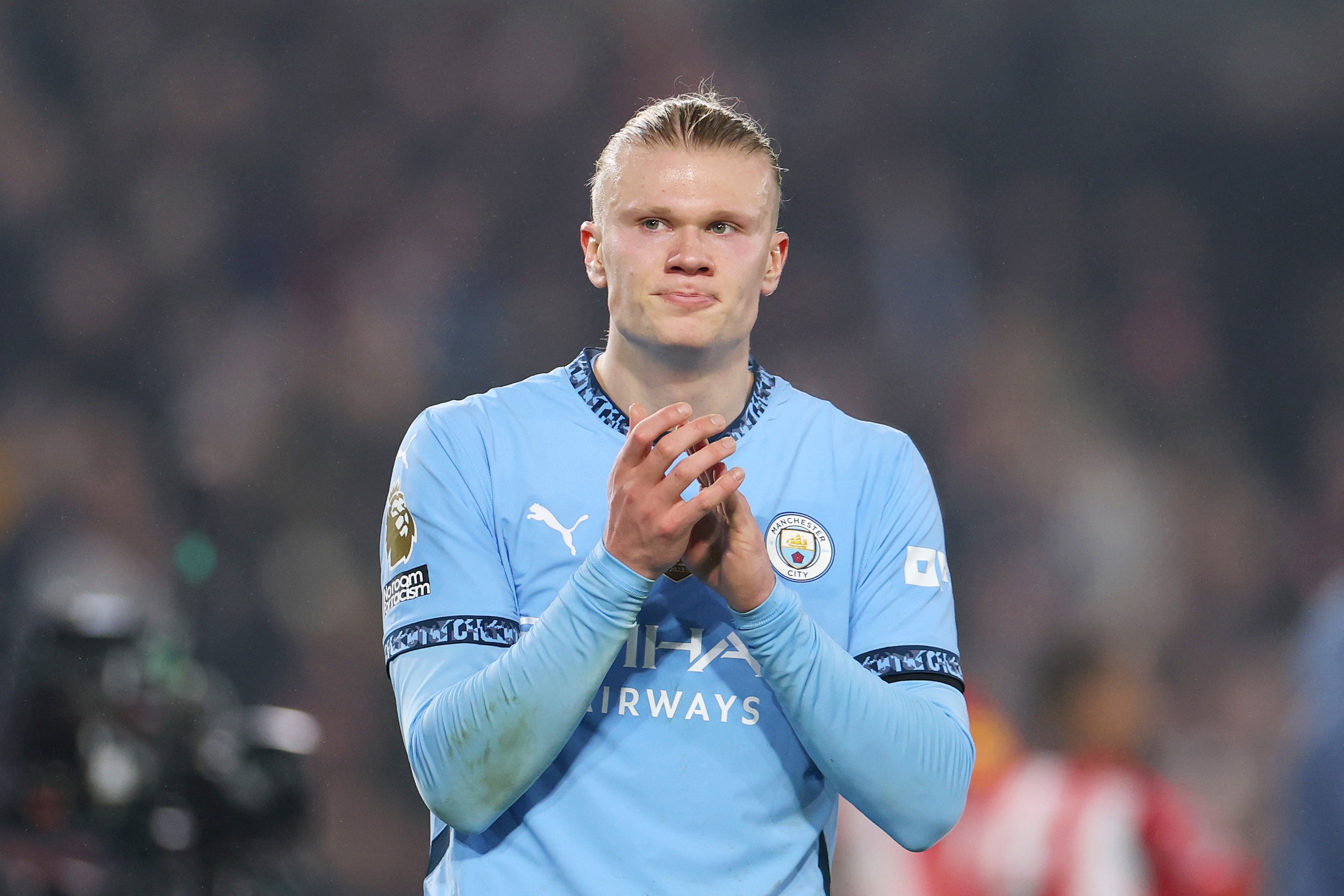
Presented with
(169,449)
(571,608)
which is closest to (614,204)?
(571,608)

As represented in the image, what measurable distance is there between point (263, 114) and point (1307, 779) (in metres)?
3.74

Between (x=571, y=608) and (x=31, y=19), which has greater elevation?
(x=31, y=19)

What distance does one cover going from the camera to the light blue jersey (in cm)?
132

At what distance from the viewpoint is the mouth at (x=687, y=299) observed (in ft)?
4.78

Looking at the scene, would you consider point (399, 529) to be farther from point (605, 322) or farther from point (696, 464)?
point (605, 322)

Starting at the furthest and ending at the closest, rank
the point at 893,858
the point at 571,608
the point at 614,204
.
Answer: the point at 893,858 → the point at 614,204 → the point at 571,608

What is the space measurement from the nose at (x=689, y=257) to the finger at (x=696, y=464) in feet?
1.04

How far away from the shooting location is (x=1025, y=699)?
342cm

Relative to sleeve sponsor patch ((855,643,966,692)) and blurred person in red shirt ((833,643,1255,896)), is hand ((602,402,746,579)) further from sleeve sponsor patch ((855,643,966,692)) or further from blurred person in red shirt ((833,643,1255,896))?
blurred person in red shirt ((833,643,1255,896))

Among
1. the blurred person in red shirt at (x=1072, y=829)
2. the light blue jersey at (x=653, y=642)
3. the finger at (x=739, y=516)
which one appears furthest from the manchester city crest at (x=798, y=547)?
the blurred person in red shirt at (x=1072, y=829)

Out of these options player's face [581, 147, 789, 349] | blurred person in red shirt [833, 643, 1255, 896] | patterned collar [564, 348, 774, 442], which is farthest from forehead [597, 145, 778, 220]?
blurred person in red shirt [833, 643, 1255, 896]

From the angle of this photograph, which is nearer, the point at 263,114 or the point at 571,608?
the point at 571,608

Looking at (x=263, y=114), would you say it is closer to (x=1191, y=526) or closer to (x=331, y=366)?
(x=331, y=366)

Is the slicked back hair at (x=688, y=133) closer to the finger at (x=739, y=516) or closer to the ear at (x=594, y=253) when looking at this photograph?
the ear at (x=594, y=253)
